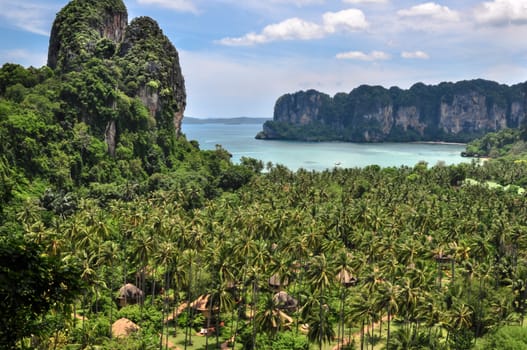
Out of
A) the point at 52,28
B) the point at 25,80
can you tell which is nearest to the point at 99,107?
the point at 25,80

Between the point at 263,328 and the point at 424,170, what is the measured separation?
4861 inches

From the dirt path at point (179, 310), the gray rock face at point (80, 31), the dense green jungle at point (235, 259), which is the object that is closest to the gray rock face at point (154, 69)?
the gray rock face at point (80, 31)

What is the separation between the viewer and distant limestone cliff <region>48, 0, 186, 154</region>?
137 m

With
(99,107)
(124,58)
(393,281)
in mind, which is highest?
(124,58)

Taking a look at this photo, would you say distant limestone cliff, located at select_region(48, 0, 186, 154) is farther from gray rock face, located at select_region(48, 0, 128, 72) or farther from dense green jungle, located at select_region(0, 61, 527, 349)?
dense green jungle, located at select_region(0, 61, 527, 349)

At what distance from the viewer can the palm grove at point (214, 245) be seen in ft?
164

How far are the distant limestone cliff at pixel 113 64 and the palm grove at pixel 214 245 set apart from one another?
3.19 ft

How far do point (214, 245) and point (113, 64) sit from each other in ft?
361

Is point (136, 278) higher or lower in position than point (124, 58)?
lower

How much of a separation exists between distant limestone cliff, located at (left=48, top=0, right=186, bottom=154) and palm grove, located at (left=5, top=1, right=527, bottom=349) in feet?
3.19

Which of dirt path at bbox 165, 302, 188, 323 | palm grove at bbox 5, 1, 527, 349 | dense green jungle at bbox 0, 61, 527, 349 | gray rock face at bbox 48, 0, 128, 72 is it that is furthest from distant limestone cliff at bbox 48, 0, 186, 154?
dirt path at bbox 165, 302, 188, 323

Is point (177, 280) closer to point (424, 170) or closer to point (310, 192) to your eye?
point (310, 192)

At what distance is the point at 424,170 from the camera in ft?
530

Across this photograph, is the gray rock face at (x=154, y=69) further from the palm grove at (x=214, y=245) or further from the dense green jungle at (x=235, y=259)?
the dense green jungle at (x=235, y=259)
